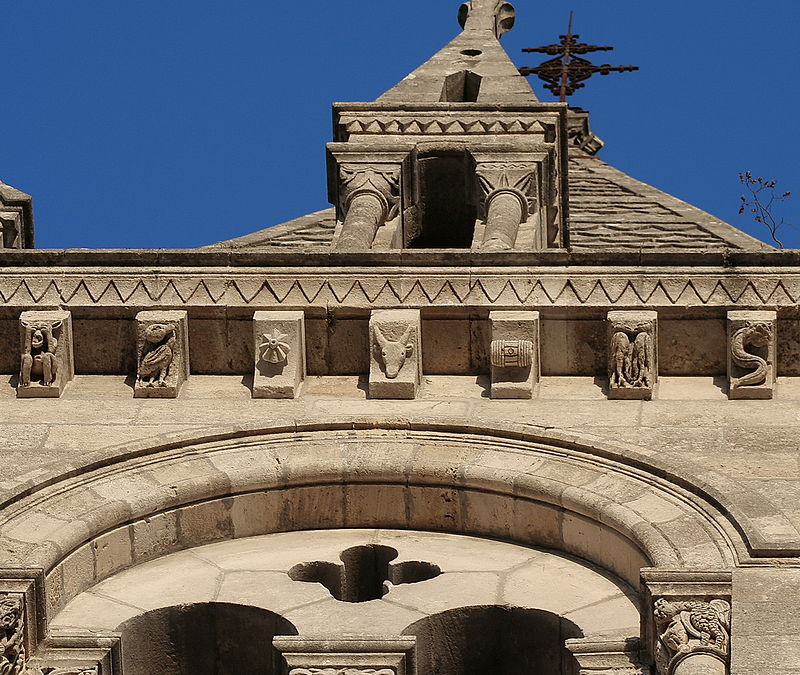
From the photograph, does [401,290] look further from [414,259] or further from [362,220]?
[362,220]

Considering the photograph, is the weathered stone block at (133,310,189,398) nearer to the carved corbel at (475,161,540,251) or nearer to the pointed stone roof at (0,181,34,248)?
the carved corbel at (475,161,540,251)

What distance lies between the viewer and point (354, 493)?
14695 mm

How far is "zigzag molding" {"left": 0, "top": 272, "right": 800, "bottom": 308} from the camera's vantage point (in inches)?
622

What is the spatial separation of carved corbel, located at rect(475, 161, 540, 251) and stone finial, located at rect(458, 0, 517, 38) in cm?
915

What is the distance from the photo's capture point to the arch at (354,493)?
13688 mm

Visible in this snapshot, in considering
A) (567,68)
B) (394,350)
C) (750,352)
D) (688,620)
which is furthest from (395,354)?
(567,68)

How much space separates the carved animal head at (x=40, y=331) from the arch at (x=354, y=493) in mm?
1600

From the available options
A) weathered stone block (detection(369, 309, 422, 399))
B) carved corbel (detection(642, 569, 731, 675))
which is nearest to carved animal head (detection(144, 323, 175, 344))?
weathered stone block (detection(369, 309, 422, 399))

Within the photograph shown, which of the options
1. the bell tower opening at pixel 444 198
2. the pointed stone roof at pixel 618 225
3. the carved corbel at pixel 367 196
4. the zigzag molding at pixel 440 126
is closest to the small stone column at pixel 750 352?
the carved corbel at pixel 367 196

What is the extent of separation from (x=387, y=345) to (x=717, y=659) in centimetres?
447

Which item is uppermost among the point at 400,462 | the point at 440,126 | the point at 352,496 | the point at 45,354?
the point at 440,126

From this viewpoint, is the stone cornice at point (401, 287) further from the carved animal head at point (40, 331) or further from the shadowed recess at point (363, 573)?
the shadowed recess at point (363, 573)

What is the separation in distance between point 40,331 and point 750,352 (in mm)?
4757

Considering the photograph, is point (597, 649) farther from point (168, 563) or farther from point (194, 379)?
point (194, 379)
